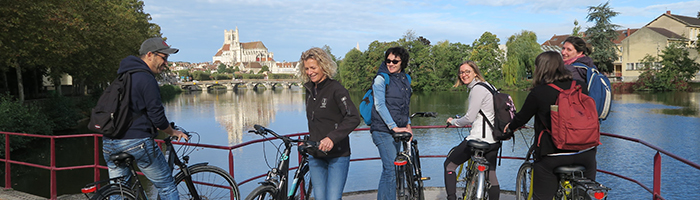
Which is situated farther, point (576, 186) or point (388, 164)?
point (388, 164)

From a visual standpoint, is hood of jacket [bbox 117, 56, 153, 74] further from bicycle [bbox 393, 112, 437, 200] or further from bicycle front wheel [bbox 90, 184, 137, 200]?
bicycle [bbox 393, 112, 437, 200]

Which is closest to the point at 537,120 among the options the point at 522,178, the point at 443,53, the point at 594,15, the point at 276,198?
the point at 522,178

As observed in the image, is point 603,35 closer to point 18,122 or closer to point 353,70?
point 353,70

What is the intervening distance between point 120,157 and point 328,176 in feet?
4.32

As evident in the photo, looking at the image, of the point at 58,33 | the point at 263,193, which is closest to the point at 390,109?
the point at 263,193

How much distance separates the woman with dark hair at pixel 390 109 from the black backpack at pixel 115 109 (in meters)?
1.71

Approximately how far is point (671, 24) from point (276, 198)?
69779mm

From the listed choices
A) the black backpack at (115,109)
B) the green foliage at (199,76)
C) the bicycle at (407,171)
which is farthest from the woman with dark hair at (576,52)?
the green foliage at (199,76)

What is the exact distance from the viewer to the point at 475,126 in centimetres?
363

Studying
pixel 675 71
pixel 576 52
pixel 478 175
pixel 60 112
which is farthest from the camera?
pixel 675 71

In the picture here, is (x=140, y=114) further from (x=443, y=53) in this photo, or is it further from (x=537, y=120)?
(x=443, y=53)

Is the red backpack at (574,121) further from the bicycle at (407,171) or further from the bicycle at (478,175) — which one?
the bicycle at (407,171)

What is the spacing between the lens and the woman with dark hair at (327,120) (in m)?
3.01

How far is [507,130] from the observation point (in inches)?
135
